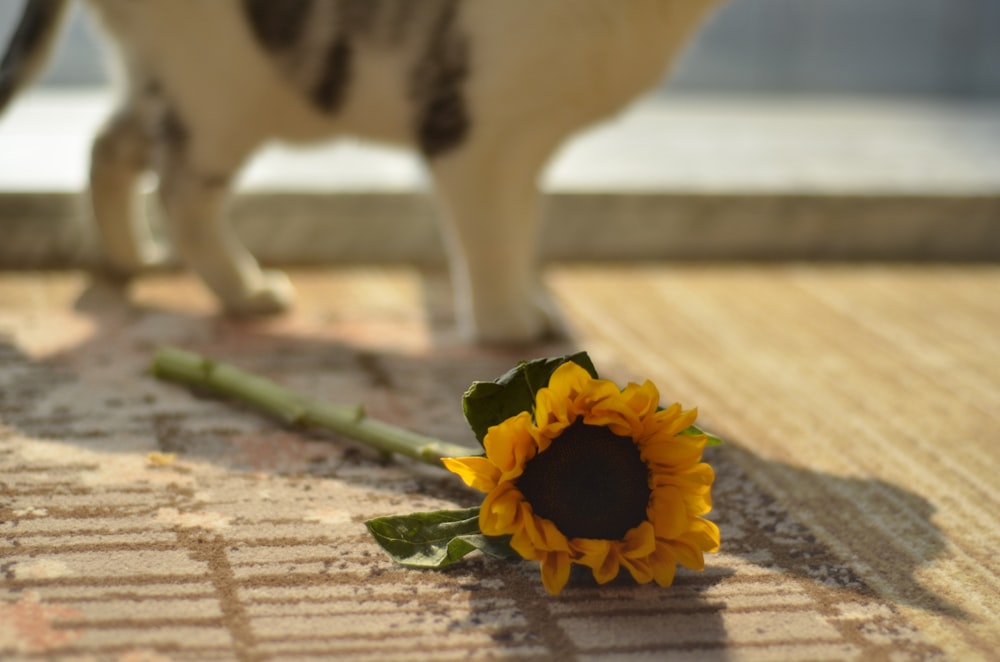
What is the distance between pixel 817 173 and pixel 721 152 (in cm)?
21

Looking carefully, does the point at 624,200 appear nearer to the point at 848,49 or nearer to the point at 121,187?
the point at 121,187

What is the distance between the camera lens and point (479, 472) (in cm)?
82

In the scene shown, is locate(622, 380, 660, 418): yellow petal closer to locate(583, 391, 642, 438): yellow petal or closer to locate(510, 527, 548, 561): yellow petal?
locate(583, 391, 642, 438): yellow petal

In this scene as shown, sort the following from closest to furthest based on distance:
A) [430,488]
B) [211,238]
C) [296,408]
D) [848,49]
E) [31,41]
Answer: [430,488] < [296,408] < [31,41] < [211,238] < [848,49]

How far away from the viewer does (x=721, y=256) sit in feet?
6.88

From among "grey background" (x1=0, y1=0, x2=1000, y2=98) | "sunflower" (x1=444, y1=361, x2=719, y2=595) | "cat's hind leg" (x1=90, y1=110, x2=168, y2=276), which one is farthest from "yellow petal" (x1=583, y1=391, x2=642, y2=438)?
"grey background" (x1=0, y1=0, x2=1000, y2=98)

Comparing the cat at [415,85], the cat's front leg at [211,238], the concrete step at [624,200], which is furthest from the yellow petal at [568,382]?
the concrete step at [624,200]

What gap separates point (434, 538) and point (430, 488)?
0.51 ft

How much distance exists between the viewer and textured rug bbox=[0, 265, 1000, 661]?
78 centimetres

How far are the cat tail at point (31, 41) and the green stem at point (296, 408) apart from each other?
39cm

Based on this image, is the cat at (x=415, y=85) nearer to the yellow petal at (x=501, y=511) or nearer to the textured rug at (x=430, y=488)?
the textured rug at (x=430, y=488)

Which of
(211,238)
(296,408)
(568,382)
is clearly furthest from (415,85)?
(568,382)

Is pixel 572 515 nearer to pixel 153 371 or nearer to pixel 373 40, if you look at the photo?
pixel 153 371

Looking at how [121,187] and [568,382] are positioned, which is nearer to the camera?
[568,382]
